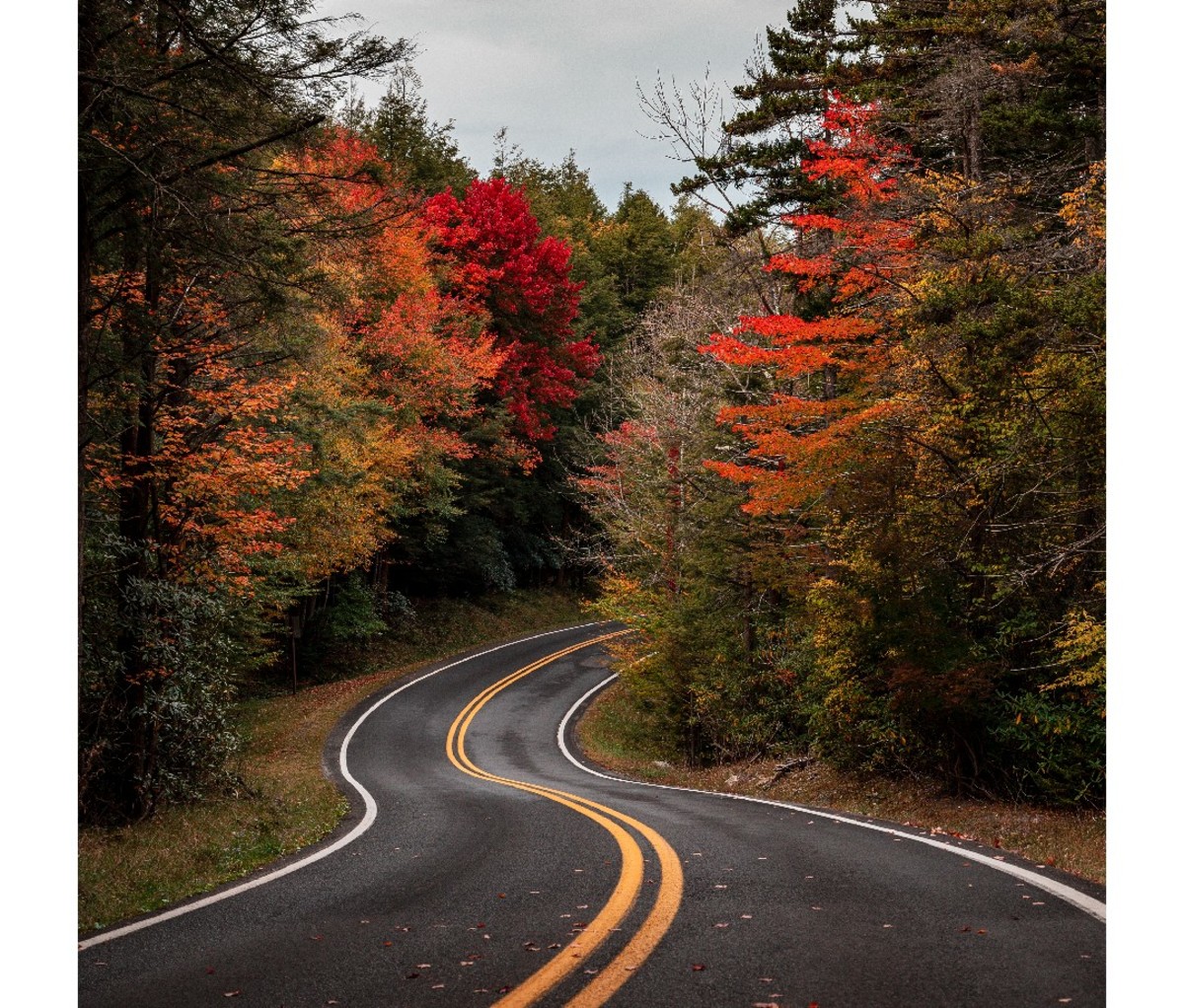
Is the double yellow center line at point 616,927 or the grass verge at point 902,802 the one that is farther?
the grass verge at point 902,802

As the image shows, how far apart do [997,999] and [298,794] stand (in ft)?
41.9

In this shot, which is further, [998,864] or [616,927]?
[998,864]

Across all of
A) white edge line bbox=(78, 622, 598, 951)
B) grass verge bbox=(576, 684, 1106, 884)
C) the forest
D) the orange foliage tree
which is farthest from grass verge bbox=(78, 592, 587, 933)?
the orange foliage tree

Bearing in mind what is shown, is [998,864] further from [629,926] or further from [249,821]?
[249,821]

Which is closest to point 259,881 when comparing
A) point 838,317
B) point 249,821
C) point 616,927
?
point 616,927

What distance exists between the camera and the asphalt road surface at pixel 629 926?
3918mm

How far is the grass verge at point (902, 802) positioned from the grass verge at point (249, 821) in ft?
21.2

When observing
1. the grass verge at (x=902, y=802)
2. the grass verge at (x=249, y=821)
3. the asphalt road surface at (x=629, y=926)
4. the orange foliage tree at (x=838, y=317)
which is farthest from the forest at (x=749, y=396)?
the asphalt road surface at (x=629, y=926)

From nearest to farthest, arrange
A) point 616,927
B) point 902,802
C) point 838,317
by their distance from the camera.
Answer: point 616,927 → point 902,802 → point 838,317

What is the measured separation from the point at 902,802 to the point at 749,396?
9955mm

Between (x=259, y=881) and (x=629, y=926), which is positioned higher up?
(x=629, y=926)

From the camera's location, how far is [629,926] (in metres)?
4.79

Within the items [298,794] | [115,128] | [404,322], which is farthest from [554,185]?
[115,128]

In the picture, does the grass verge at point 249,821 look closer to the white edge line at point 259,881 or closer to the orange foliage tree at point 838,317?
the white edge line at point 259,881
